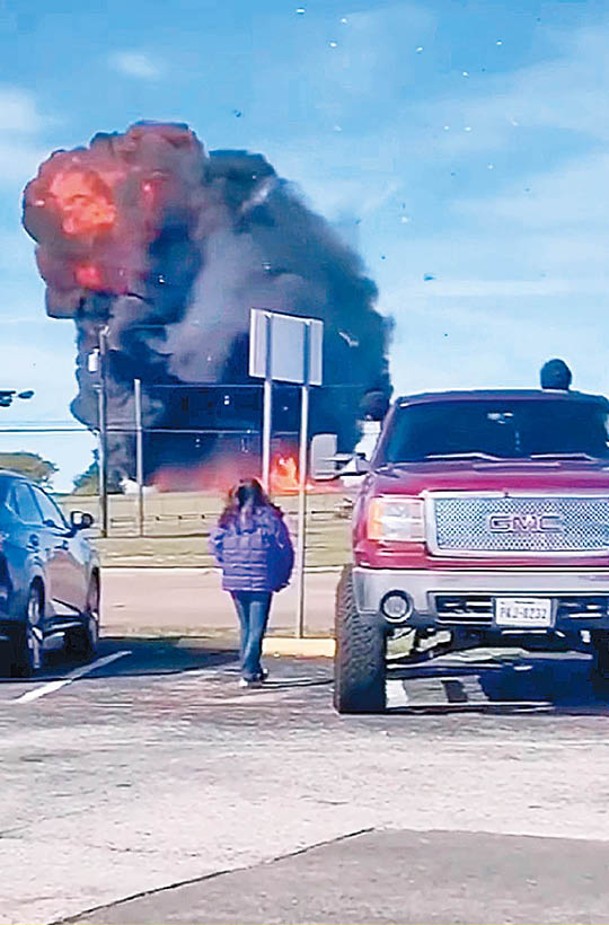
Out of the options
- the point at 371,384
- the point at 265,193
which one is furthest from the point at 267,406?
the point at 265,193

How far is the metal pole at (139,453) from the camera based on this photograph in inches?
1050

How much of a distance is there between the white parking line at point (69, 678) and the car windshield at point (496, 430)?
288 cm

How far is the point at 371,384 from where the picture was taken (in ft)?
98.3

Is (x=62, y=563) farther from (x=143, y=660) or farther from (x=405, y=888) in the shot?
(x=405, y=888)

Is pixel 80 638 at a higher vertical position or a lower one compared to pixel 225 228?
lower

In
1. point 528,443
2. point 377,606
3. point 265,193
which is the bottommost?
point 377,606

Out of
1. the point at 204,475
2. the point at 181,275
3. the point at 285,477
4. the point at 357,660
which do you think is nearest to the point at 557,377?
the point at 357,660

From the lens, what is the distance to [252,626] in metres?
12.5

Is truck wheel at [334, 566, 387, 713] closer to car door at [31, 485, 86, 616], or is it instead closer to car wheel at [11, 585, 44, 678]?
car wheel at [11, 585, 44, 678]

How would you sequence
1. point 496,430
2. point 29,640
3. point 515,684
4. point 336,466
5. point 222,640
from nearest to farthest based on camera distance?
point 496,430 → point 336,466 → point 515,684 → point 29,640 → point 222,640

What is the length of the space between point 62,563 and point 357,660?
4.56 metres

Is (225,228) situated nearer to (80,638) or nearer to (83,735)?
(80,638)

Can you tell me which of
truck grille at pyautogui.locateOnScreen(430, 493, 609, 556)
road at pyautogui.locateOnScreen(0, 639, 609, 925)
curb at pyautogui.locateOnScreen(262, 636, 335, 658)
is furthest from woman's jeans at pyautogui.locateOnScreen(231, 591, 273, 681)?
truck grille at pyautogui.locateOnScreen(430, 493, 609, 556)

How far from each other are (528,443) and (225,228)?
33676 millimetres
